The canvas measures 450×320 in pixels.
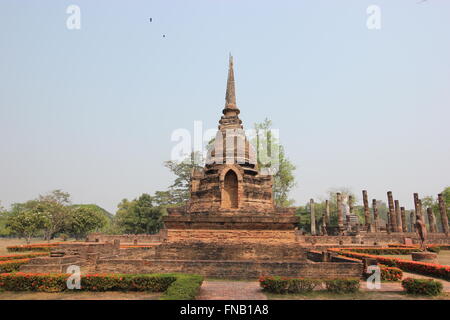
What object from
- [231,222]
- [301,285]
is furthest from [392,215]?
[301,285]

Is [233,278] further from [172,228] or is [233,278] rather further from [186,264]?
[172,228]

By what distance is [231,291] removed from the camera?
10156mm

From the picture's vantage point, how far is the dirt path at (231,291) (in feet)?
30.4

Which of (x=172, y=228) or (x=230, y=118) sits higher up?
(x=230, y=118)

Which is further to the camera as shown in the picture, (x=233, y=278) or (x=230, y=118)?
(x=230, y=118)

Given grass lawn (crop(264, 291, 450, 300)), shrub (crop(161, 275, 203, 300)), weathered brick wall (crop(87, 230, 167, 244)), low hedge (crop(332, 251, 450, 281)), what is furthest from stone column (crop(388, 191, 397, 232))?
shrub (crop(161, 275, 203, 300))

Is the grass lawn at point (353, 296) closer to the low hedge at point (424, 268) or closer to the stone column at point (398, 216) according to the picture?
the low hedge at point (424, 268)

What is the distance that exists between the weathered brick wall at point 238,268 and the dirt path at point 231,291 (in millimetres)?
709

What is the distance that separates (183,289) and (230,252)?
674cm

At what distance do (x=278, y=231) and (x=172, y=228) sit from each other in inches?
232

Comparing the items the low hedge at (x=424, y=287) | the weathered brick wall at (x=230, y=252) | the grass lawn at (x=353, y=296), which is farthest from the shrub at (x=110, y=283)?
the low hedge at (x=424, y=287)

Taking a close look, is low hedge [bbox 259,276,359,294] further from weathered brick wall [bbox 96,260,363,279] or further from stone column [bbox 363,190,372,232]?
stone column [bbox 363,190,372,232]
